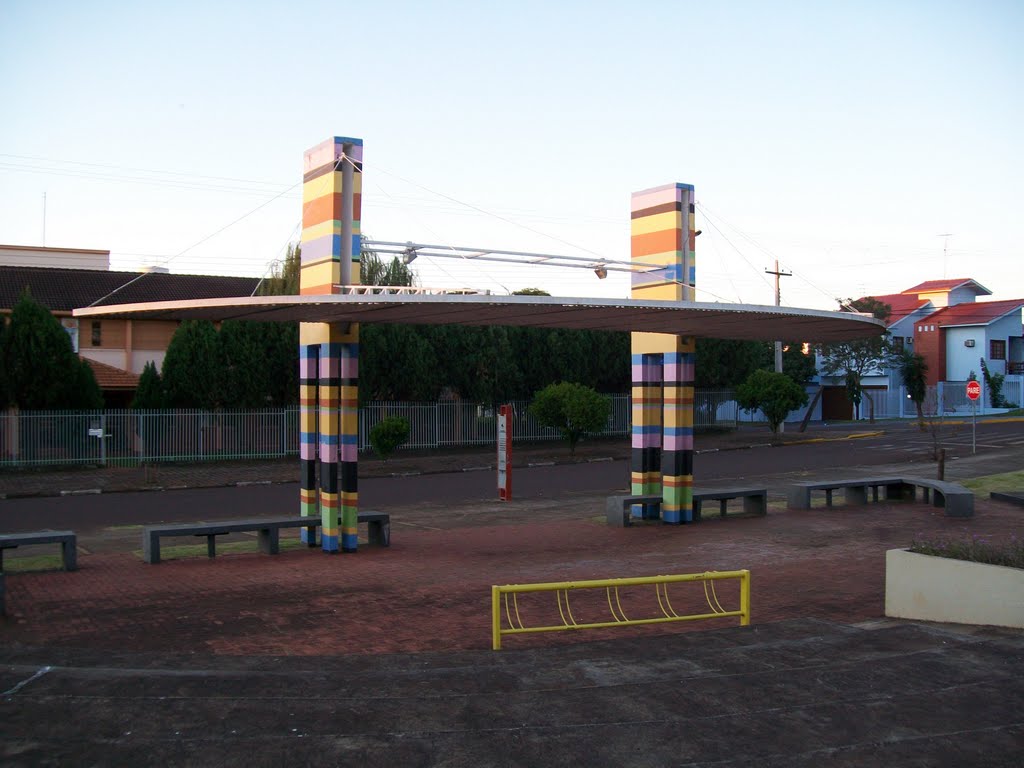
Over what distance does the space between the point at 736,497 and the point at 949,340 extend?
51.2 m

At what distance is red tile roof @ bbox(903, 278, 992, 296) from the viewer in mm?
64875

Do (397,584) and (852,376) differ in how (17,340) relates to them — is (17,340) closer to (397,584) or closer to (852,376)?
(397,584)

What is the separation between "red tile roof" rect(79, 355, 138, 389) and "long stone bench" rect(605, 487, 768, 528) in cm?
2477

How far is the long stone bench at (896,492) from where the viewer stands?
1714cm

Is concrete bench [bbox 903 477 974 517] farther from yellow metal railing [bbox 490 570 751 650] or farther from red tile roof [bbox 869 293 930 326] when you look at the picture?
red tile roof [bbox 869 293 930 326]

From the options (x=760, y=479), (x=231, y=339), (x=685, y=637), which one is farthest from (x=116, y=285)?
(x=685, y=637)

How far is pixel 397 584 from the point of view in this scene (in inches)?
457

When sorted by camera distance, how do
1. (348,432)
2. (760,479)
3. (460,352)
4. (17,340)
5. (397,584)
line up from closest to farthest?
(397,584)
(348,432)
(760,479)
(17,340)
(460,352)

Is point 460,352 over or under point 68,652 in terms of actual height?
over

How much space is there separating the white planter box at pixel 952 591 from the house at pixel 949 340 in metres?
52.8

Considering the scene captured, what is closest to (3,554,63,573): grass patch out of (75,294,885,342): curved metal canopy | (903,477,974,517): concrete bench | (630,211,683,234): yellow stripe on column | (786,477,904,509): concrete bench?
(75,294,885,342): curved metal canopy

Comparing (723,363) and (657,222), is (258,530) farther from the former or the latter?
(723,363)

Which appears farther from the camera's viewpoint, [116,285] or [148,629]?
[116,285]

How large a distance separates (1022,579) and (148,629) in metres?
7.98
